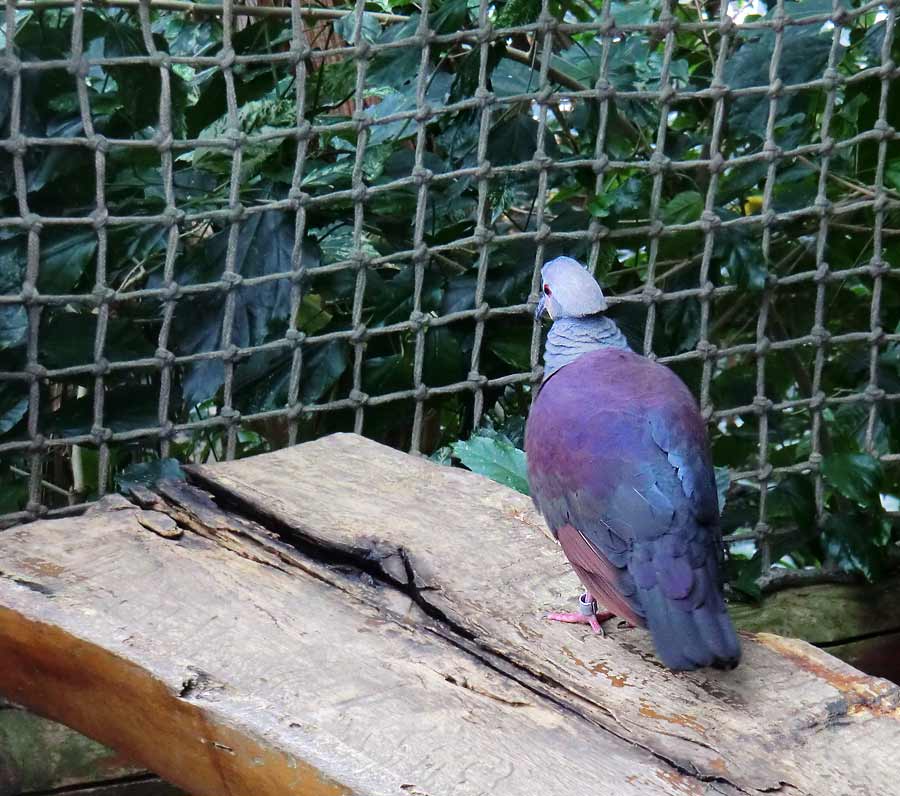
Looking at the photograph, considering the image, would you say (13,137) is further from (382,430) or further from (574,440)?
(574,440)

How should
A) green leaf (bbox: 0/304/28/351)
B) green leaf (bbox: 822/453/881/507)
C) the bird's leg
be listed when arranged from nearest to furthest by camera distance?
the bird's leg
green leaf (bbox: 0/304/28/351)
green leaf (bbox: 822/453/881/507)

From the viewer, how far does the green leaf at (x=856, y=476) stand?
192cm

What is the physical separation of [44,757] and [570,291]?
1187 mm

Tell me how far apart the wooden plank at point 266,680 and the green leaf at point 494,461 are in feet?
1.41

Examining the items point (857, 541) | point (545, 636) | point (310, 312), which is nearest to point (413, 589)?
point (545, 636)

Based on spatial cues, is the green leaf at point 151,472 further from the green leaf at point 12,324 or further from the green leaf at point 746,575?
the green leaf at point 746,575

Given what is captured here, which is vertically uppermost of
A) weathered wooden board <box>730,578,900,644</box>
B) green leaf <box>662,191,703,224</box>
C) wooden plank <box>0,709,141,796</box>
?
green leaf <box>662,191,703,224</box>

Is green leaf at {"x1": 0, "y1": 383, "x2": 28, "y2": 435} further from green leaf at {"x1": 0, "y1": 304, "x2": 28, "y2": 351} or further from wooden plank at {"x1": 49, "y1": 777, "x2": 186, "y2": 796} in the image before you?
wooden plank at {"x1": 49, "y1": 777, "x2": 186, "y2": 796}

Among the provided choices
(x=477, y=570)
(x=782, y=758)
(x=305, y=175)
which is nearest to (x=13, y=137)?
(x=305, y=175)

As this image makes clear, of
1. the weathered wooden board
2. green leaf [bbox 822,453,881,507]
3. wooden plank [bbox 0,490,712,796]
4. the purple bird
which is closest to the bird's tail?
the purple bird

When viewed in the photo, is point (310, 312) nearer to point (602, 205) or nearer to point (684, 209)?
point (602, 205)

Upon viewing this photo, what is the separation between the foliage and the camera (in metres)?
1.77

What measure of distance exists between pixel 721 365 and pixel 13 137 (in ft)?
6.74

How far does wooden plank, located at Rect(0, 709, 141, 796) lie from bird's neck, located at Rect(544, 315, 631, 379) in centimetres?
103
